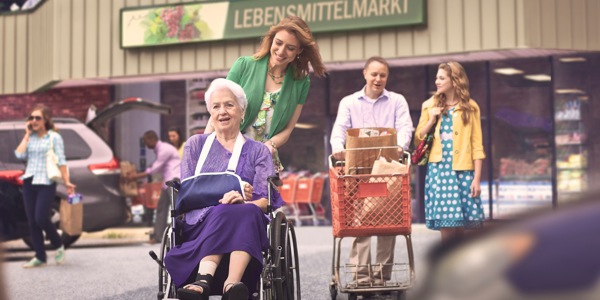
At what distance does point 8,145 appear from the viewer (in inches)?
607

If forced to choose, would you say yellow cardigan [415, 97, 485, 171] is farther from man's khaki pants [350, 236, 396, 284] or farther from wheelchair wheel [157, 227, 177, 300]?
wheelchair wheel [157, 227, 177, 300]

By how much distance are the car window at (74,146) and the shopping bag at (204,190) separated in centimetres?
1032

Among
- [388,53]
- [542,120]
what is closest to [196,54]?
[388,53]

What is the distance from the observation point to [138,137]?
23.8 meters

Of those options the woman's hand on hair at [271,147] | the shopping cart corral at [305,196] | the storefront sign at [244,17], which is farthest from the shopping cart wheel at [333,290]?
the shopping cart corral at [305,196]

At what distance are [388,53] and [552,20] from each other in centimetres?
307

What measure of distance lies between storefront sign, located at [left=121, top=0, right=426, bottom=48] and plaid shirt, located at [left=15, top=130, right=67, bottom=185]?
8.65 m

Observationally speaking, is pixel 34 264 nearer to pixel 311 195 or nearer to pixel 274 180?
pixel 274 180

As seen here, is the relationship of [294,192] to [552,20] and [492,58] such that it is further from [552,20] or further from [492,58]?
[552,20]

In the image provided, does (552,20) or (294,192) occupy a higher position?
(552,20)

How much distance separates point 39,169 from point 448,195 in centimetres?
623

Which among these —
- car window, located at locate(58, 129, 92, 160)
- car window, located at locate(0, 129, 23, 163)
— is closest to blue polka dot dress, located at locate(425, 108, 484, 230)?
car window, located at locate(0, 129, 23, 163)

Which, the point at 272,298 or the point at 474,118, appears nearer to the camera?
the point at 272,298

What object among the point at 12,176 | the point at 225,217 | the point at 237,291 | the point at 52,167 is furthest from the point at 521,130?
the point at 237,291
